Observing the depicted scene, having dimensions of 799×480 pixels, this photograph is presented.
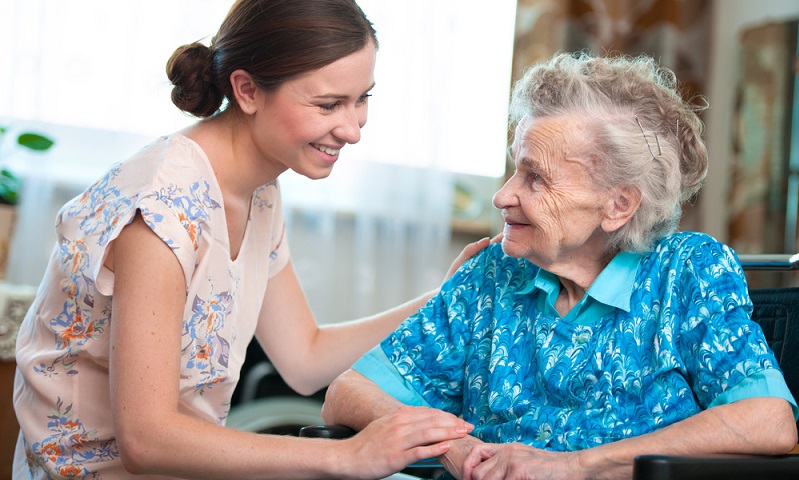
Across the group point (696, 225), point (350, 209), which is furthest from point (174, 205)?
point (696, 225)

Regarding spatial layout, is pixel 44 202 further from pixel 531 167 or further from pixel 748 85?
pixel 748 85

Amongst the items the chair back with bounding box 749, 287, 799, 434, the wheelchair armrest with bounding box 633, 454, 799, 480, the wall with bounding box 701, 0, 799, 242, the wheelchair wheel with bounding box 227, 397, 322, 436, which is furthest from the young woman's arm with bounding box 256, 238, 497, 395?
the wall with bounding box 701, 0, 799, 242

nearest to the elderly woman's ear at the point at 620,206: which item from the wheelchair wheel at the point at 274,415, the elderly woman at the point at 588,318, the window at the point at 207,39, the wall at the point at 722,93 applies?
the elderly woman at the point at 588,318

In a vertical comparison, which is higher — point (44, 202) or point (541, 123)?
point (541, 123)

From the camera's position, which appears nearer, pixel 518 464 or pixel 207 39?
pixel 518 464

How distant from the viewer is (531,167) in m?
1.56

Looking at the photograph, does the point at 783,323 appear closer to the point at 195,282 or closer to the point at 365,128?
the point at 195,282

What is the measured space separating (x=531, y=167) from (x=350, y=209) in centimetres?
183

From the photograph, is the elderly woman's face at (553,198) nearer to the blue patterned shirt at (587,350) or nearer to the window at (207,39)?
the blue patterned shirt at (587,350)

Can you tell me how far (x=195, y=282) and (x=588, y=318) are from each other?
26.4 inches

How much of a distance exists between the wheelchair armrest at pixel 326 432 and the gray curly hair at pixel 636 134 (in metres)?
0.58

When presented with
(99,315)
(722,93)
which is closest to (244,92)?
(99,315)

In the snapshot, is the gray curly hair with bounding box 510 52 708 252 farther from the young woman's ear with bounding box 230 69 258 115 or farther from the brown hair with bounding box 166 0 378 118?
the young woman's ear with bounding box 230 69 258 115

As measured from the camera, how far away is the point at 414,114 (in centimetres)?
337
